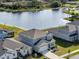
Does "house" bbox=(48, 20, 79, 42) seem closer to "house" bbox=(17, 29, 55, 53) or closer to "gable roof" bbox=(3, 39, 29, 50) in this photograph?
"house" bbox=(17, 29, 55, 53)

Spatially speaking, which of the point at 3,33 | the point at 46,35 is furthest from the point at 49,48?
the point at 3,33

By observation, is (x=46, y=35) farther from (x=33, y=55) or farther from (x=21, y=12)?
(x=21, y=12)

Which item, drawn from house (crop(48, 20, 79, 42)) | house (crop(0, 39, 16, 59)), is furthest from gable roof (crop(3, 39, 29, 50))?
house (crop(48, 20, 79, 42))

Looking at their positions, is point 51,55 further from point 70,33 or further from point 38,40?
point 70,33

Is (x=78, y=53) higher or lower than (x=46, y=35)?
lower

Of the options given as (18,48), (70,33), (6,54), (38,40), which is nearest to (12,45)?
(18,48)

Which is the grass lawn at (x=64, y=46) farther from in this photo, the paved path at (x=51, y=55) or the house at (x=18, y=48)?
the house at (x=18, y=48)
